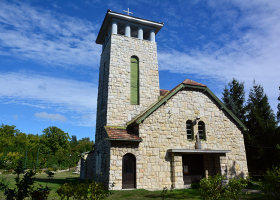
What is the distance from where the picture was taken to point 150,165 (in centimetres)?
1288

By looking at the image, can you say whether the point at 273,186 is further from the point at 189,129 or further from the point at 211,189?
the point at 189,129

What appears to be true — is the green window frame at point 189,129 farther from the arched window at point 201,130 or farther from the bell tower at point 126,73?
the bell tower at point 126,73

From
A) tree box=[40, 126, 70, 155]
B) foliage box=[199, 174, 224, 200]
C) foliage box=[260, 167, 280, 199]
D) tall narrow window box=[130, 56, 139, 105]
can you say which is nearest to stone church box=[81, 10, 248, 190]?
tall narrow window box=[130, 56, 139, 105]

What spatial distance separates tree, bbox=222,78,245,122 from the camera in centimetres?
2462

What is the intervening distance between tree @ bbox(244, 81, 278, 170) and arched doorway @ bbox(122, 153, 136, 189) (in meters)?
14.0

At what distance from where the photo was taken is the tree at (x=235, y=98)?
24625 millimetres

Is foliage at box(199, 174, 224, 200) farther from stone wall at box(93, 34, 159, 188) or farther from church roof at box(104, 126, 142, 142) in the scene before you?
stone wall at box(93, 34, 159, 188)

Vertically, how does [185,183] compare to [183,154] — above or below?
below

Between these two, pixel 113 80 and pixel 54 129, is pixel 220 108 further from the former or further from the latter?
pixel 54 129

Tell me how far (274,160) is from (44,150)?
4317cm

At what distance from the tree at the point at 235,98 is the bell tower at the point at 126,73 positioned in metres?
12.7

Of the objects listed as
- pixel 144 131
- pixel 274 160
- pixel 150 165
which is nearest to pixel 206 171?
pixel 150 165

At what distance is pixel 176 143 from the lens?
1388 cm

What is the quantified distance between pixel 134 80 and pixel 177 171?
7.93 metres
